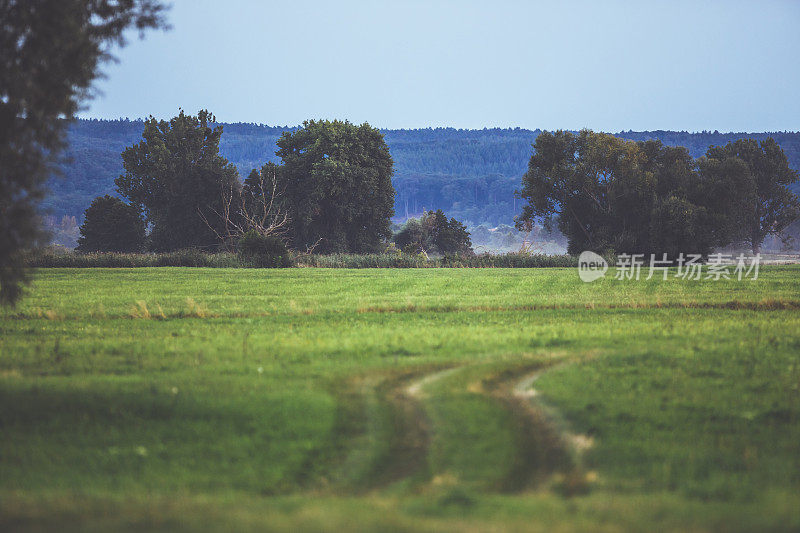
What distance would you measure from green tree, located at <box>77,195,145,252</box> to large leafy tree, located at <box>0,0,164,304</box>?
274ft

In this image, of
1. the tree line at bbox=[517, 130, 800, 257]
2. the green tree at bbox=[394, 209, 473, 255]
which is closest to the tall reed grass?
the tree line at bbox=[517, 130, 800, 257]

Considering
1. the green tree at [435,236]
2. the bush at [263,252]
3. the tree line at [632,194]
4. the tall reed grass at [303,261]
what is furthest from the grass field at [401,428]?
the green tree at [435,236]

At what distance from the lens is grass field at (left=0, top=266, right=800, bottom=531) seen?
25.2 feet

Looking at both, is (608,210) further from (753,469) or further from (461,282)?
(753,469)

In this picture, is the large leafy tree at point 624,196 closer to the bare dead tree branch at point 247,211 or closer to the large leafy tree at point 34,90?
the bare dead tree branch at point 247,211

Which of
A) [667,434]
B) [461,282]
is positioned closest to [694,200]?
[461,282]

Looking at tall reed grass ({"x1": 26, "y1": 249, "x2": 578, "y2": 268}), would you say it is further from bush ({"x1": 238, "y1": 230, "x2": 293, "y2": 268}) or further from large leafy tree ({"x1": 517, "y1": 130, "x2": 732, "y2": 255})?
large leafy tree ({"x1": 517, "y1": 130, "x2": 732, "y2": 255})

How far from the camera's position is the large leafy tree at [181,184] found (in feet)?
309

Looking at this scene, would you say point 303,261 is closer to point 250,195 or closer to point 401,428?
point 250,195

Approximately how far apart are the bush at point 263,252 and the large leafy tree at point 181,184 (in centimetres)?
2379

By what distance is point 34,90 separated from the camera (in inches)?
503

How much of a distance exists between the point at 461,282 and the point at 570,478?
38.5m

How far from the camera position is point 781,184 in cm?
10581

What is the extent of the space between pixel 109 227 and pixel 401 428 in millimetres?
88847
